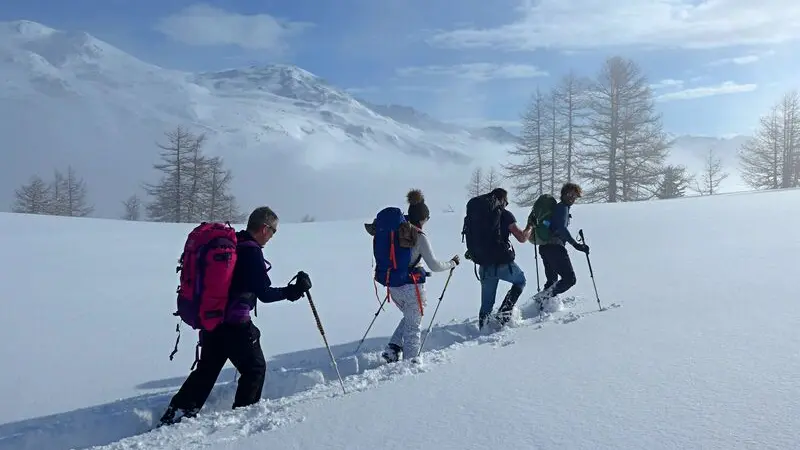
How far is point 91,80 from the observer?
161 m

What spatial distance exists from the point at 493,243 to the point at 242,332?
331cm

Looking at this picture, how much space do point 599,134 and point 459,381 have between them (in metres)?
33.2

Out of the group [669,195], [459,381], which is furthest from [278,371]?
[669,195]

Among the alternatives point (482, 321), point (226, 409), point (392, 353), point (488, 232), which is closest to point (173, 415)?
point (226, 409)

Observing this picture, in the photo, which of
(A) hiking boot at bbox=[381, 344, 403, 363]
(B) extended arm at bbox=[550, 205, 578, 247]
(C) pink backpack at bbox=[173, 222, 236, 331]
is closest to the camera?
(C) pink backpack at bbox=[173, 222, 236, 331]

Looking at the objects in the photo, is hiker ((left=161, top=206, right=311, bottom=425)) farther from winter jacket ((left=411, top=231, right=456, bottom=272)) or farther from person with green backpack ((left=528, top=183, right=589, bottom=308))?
person with green backpack ((left=528, top=183, right=589, bottom=308))


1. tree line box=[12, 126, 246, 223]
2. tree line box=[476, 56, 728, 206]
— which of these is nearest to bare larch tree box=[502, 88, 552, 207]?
tree line box=[476, 56, 728, 206]

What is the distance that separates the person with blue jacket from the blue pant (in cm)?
73

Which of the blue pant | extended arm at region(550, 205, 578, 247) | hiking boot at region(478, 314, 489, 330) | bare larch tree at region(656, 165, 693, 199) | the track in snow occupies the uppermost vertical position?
bare larch tree at region(656, 165, 693, 199)

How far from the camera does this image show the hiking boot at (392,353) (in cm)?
565

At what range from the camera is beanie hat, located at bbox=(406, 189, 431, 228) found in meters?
5.83

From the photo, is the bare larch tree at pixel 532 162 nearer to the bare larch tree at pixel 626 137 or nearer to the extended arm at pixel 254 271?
the bare larch tree at pixel 626 137

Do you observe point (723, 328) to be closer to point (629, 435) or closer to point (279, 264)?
point (629, 435)

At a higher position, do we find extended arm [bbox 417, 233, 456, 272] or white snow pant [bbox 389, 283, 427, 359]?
extended arm [bbox 417, 233, 456, 272]
